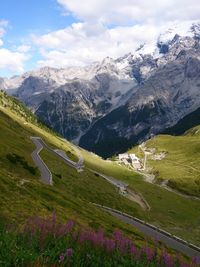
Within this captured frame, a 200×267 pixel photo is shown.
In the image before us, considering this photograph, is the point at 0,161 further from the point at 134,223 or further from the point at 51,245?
the point at 51,245

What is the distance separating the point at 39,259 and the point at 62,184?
99.1 metres

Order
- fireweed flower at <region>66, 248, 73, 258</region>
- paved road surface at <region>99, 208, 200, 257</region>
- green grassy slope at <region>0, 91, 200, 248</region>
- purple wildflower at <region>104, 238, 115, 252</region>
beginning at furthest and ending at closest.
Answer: paved road surface at <region>99, 208, 200, 257</region>, green grassy slope at <region>0, 91, 200, 248</region>, purple wildflower at <region>104, 238, 115, 252</region>, fireweed flower at <region>66, 248, 73, 258</region>

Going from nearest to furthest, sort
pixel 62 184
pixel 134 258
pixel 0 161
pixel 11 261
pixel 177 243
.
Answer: pixel 11 261 < pixel 134 258 < pixel 177 243 < pixel 0 161 < pixel 62 184

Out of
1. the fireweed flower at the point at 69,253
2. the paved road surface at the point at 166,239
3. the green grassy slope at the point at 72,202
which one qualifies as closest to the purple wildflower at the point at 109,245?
the fireweed flower at the point at 69,253

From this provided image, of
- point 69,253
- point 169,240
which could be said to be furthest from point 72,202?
point 69,253

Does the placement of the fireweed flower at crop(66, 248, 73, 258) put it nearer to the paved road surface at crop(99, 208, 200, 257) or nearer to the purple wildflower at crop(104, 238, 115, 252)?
the purple wildflower at crop(104, 238, 115, 252)

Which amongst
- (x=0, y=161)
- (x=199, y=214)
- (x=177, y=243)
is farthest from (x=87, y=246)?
(x=199, y=214)

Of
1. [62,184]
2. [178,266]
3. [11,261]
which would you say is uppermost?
[178,266]

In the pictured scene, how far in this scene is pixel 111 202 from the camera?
377 feet

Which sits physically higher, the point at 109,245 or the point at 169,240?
the point at 109,245

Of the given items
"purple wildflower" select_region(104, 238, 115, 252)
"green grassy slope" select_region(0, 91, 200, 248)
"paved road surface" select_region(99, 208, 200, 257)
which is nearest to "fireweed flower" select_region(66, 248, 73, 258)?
"purple wildflower" select_region(104, 238, 115, 252)

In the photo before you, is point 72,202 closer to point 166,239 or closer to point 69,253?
point 166,239

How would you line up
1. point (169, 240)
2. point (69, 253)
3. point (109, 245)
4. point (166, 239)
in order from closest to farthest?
point (69, 253) < point (109, 245) < point (169, 240) < point (166, 239)

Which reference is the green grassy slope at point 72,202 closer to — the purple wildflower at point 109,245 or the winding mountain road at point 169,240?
the winding mountain road at point 169,240
